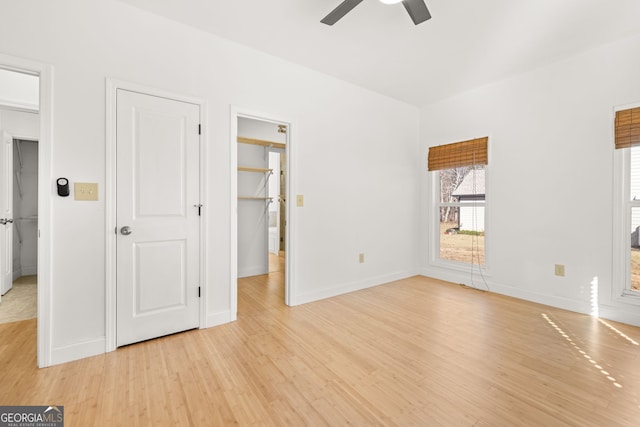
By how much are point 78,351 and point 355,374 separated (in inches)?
79.7

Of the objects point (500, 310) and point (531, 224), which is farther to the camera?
point (531, 224)

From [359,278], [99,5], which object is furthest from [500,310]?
[99,5]

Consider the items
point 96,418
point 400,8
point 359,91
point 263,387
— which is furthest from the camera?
point 359,91

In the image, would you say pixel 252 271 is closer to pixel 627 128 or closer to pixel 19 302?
pixel 19 302

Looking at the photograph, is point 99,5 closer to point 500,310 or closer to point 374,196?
point 374,196

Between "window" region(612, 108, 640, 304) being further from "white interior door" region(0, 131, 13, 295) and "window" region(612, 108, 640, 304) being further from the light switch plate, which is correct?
"white interior door" region(0, 131, 13, 295)

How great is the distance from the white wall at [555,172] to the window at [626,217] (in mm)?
61

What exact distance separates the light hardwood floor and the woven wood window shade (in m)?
2.03

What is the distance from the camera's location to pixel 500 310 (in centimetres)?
309

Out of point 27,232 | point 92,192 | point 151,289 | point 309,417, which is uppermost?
point 92,192

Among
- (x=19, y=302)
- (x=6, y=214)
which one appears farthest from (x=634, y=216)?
(x=6, y=214)

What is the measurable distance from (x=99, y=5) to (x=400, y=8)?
7.65ft

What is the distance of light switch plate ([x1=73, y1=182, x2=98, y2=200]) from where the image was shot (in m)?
2.11

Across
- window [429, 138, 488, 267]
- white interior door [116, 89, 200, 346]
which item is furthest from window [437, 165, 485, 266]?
white interior door [116, 89, 200, 346]
